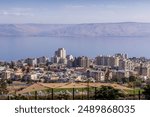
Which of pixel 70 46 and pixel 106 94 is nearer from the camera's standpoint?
pixel 106 94

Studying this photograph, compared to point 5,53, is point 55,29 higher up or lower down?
higher up

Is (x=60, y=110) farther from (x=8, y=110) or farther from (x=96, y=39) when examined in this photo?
(x=96, y=39)

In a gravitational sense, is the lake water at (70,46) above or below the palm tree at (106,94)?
above

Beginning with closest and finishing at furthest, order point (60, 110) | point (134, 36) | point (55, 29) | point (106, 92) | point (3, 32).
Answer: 1. point (60, 110)
2. point (106, 92)
3. point (3, 32)
4. point (55, 29)
5. point (134, 36)

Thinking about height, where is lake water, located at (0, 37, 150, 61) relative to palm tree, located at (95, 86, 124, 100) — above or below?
above

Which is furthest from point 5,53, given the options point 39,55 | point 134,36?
point 134,36

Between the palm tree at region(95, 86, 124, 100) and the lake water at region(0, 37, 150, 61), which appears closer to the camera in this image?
the palm tree at region(95, 86, 124, 100)

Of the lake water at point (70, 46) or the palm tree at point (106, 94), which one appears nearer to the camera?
the palm tree at point (106, 94)

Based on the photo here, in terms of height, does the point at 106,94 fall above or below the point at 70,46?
below
